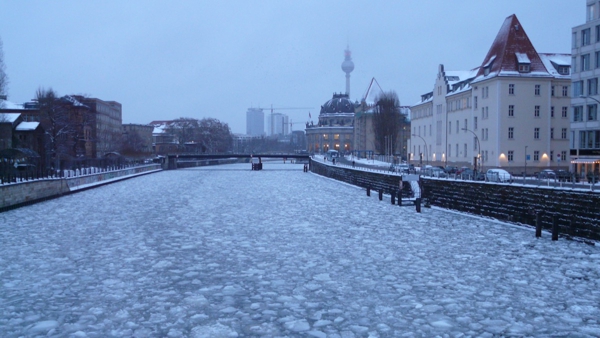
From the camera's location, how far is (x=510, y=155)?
5697cm

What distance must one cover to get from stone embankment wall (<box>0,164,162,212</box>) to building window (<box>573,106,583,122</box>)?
136ft

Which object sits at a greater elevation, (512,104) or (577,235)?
(512,104)

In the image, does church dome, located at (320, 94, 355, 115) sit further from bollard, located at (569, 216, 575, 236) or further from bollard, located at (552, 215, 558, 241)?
bollard, located at (552, 215, 558, 241)

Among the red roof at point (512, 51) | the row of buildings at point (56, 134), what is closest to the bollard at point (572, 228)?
the red roof at point (512, 51)

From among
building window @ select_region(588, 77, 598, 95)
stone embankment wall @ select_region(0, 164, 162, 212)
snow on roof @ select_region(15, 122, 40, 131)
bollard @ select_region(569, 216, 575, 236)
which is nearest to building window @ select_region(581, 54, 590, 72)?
building window @ select_region(588, 77, 598, 95)

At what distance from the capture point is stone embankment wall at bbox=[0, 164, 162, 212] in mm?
29547

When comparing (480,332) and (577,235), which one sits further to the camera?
(577,235)

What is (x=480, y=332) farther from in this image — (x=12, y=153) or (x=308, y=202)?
(x=12, y=153)

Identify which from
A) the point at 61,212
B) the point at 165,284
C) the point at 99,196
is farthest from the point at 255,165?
the point at 165,284

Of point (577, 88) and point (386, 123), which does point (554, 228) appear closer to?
point (577, 88)

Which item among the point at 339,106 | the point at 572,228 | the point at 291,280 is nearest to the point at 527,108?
the point at 572,228

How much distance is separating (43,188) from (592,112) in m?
41.9

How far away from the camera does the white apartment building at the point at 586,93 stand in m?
44.5

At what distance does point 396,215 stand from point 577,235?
983 cm
